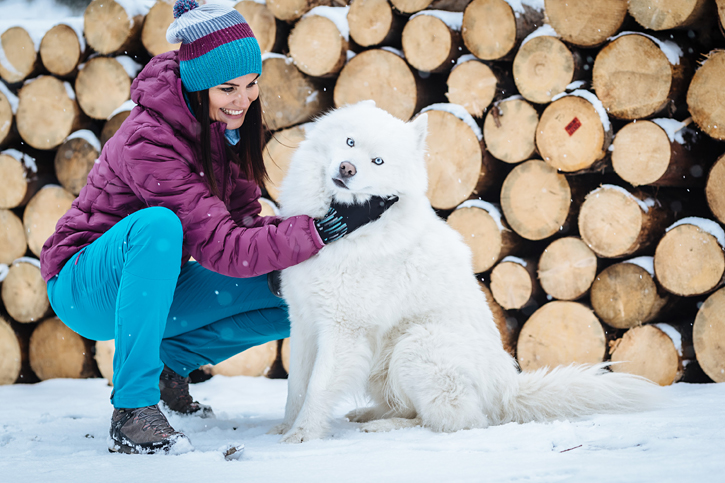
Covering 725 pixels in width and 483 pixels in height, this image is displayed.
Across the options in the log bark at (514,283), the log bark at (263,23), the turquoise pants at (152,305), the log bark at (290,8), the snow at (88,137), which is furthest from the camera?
the snow at (88,137)

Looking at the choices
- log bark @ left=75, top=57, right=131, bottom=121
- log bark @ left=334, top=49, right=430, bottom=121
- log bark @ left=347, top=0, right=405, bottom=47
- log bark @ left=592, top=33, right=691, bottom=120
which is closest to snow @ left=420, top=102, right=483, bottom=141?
log bark @ left=334, top=49, right=430, bottom=121

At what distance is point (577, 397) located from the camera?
199 cm

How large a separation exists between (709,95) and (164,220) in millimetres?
2532

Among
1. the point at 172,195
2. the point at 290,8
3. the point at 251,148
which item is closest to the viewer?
the point at 172,195

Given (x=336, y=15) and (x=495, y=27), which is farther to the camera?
(x=336, y=15)

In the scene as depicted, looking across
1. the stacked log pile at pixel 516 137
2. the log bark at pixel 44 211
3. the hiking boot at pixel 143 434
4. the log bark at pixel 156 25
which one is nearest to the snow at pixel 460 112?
the stacked log pile at pixel 516 137

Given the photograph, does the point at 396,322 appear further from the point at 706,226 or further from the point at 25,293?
the point at 25,293

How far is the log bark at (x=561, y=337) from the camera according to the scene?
2.87 metres

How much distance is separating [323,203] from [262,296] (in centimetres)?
60

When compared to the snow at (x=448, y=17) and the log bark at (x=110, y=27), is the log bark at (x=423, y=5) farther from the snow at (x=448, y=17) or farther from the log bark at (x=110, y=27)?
the log bark at (x=110, y=27)

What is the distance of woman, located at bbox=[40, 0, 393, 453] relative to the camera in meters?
1.76

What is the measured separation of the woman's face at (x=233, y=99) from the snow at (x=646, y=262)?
82.8 inches

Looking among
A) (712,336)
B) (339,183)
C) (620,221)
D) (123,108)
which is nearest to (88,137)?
(123,108)

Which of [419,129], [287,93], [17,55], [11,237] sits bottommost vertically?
[11,237]
